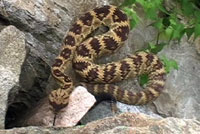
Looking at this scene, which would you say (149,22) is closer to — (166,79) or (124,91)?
(166,79)

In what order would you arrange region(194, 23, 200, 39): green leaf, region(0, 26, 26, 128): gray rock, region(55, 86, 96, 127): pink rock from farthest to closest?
region(194, 23, 200, 39): green leaf < region(55, 86, 96, 127): pink rock < region(0, 26, 26, 128): gray rock

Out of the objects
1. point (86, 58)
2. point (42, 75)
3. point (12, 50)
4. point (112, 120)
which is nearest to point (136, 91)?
point (86, 58)

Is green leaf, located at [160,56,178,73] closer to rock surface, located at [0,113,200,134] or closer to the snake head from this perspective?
the snake head

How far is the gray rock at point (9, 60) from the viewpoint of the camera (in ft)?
14.2

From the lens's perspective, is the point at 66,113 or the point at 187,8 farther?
the point at 187,8

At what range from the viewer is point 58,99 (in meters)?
5.07

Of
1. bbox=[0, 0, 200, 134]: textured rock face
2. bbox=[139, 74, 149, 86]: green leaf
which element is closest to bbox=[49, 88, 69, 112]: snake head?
bbox=[0, 0, 200, 134]: textured rock face

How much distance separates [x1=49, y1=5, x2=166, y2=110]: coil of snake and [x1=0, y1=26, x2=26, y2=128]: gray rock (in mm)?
860

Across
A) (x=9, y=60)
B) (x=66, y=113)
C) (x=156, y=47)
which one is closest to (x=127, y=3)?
(x=156, y=47)

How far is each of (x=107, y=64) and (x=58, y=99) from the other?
126 cm

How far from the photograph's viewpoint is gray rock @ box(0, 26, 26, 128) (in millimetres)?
4324

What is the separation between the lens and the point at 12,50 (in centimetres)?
467

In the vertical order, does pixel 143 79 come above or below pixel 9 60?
below

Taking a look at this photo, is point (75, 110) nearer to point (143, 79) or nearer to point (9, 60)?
point (9, 60)
